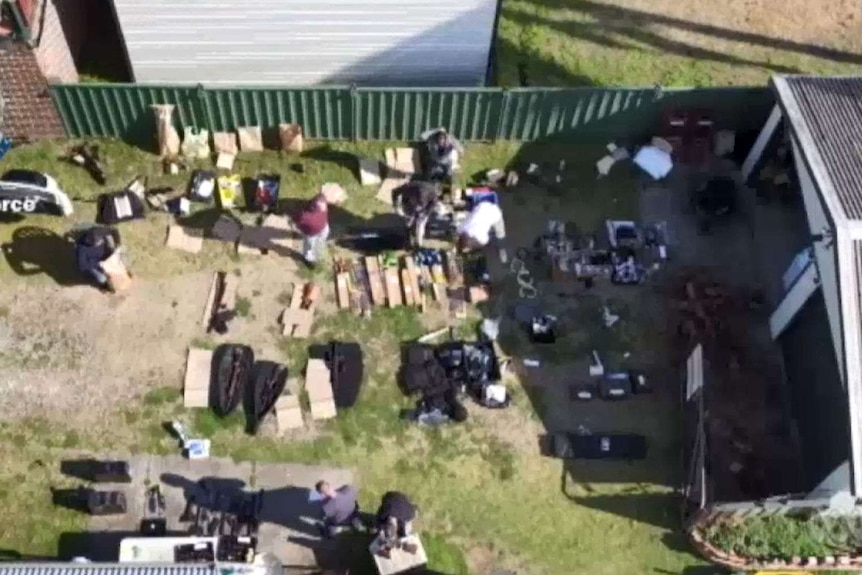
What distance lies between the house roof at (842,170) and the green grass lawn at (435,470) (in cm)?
392

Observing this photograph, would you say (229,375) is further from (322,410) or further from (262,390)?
(322,410)

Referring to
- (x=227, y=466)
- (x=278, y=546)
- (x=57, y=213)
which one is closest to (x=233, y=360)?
(x=227, y=466)

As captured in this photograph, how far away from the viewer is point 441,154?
2105 cm

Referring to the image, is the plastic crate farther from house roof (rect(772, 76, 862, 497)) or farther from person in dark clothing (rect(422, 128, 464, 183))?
house roof (rect(772, 76, 862, 497))

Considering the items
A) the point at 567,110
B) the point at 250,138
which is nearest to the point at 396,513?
the point at 250,138

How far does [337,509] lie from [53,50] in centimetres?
1111

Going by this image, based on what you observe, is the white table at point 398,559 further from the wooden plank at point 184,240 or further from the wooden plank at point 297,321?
the wooden plank at point 184,240

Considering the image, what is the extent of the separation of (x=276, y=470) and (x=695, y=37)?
14395 millimetres

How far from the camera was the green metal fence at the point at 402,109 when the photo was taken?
20.8m

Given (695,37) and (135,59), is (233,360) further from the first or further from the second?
(695,37)

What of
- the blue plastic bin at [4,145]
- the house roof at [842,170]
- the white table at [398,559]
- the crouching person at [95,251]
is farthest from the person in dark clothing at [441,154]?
the blue plastic bin at [4,145]

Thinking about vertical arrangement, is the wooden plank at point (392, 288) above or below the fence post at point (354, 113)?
below

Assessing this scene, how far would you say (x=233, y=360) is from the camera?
64.0ft

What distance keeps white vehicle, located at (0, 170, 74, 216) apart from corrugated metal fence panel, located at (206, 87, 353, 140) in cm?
354
